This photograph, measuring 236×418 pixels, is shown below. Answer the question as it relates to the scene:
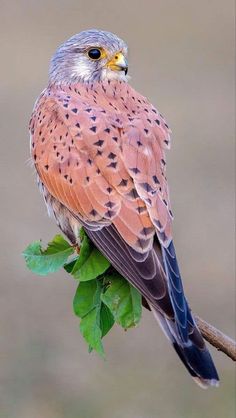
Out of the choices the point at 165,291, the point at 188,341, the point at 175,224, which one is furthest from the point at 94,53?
the point at 175,224

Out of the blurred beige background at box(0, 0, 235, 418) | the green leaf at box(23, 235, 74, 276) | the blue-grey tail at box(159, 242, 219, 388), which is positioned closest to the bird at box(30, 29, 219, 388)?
the blue-grey tail at box(159, 242, 219, 388)

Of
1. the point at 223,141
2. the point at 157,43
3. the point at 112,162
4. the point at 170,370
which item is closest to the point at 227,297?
the point at 170,370

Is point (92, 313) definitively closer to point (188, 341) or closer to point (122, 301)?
point (122, 301)

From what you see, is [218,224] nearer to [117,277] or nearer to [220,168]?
[220,168]

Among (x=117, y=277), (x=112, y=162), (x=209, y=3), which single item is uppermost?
(x=112, y=162)

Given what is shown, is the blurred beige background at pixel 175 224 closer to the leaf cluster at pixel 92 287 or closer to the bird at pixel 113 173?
the bird at pixel 113 173
